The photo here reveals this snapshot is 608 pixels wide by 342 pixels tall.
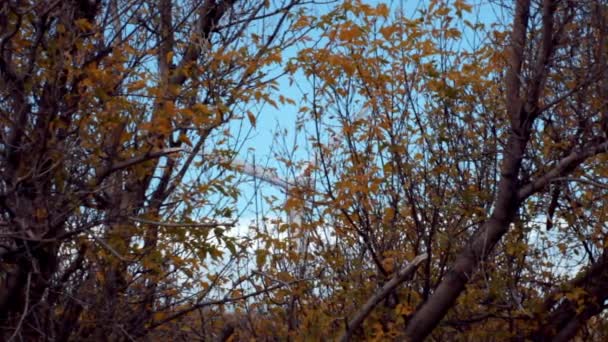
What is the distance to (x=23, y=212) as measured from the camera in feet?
16.6

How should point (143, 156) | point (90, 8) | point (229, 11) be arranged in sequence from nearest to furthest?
point (143, 156)
point (90, 8)
point (229, 11)

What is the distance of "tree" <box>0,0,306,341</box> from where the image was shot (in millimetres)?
4859

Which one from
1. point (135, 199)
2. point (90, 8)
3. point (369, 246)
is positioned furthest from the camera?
point (369, 246)

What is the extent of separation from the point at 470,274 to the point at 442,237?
0.37m

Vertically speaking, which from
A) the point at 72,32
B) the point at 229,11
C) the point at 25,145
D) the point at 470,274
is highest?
the point at 229,11

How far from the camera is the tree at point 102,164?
4.86 metres

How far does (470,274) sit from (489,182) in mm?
1017

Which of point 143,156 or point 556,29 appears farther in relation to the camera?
point 556,29

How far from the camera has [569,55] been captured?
20.6 ft

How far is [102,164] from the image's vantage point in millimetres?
5223

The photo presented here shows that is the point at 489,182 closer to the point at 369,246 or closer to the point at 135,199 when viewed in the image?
the point at 369,246

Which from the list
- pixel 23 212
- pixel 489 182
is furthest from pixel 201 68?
pixel 489 182

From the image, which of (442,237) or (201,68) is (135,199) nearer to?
(201,68)

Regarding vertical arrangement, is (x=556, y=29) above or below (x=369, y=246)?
above
